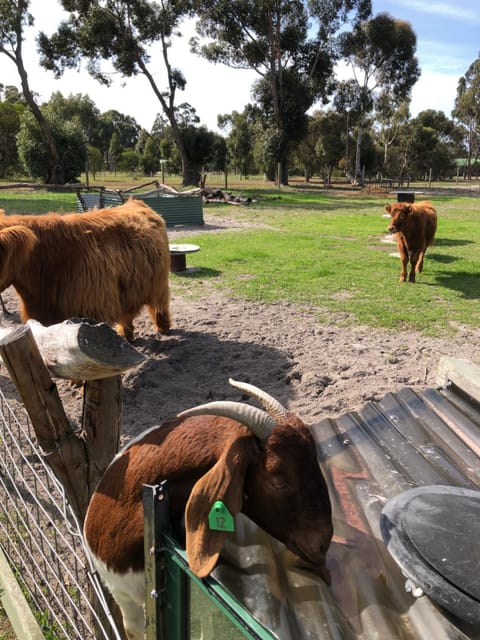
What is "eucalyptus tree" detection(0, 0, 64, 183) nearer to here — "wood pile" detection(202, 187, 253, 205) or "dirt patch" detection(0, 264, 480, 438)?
"wood pile" detection(202, 187, 253, 205)

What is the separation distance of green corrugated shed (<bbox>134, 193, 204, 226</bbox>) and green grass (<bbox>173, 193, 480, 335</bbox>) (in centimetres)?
198

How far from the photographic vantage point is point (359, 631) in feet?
5.51

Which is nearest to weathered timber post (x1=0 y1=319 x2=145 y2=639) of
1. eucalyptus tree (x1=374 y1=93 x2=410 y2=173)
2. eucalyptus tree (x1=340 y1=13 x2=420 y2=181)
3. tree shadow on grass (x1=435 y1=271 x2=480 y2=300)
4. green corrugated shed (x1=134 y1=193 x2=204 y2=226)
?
tree shadow on grass (x1=435 y1=271 x2=480 y2=300)

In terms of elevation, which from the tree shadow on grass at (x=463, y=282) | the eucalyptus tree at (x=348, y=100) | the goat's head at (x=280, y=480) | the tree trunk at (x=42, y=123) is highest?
the eucalyptus tree at (x=348, y=100)

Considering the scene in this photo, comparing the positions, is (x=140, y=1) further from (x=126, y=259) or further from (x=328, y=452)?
(x=328, y=452)

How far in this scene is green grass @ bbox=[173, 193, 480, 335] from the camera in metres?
7.73

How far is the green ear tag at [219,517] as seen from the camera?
1511 mm

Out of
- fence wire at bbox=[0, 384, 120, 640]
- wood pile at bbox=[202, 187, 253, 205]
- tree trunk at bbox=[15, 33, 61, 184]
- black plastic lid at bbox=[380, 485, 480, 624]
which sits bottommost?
fence wire at bbox=[0, 384, 120, 640]

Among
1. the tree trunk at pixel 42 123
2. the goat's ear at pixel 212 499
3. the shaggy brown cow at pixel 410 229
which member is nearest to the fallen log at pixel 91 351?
the goat's ear at pixel 212 499

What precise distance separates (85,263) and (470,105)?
6718 centimetres

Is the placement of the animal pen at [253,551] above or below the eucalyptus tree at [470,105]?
below

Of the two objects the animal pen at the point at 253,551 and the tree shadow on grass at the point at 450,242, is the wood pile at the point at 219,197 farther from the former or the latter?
the animal pen at the point at 253,551

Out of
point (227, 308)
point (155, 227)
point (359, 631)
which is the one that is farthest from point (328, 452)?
point (227, 308)

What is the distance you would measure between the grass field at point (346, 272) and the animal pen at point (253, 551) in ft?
14.7
